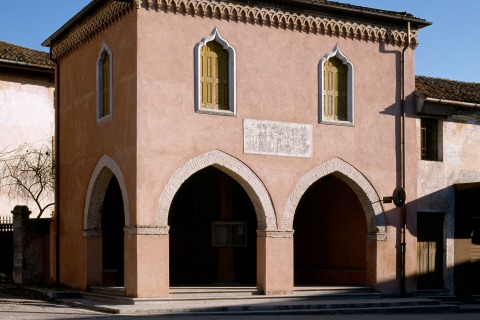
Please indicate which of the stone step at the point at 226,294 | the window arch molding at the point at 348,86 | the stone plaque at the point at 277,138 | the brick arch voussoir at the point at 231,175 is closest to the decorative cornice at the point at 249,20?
the window arch molding at the point at 348,86

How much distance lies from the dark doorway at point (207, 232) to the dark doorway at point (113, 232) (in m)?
1.33

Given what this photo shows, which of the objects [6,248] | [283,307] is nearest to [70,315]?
[283,307]

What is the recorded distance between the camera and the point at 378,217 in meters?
20.0

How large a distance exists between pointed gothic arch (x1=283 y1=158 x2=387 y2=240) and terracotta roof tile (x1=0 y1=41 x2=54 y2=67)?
41.8ft

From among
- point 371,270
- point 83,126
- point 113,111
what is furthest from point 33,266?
point 371,270

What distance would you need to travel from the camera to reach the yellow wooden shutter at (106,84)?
18969 mm

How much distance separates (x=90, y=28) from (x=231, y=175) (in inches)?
198

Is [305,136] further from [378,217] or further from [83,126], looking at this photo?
[83,126]

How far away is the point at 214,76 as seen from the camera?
59.8 feet

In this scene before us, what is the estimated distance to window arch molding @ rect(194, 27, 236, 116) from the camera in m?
17.9

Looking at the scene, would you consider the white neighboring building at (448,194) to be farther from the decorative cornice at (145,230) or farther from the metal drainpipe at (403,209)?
the decorative cornice at (145,230)

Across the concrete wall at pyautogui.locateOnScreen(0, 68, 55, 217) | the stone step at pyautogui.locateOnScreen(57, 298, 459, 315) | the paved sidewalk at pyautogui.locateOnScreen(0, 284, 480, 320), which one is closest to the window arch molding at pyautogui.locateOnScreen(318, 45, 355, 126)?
the stone step at pyautogui.locateOnScreen(57, 298, 459, 315)

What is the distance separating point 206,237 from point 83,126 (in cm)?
447

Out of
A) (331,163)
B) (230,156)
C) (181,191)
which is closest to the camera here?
(230,156)
